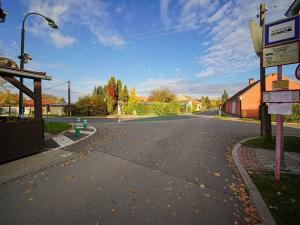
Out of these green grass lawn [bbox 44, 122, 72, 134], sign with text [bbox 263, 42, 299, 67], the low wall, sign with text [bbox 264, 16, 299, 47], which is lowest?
green grass lawn [bbox 44, 122, 72, 134]

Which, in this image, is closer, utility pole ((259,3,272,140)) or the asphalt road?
the asphalt road

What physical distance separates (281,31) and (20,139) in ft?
26.4

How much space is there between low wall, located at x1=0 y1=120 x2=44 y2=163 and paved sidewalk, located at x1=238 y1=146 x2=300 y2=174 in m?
7.08

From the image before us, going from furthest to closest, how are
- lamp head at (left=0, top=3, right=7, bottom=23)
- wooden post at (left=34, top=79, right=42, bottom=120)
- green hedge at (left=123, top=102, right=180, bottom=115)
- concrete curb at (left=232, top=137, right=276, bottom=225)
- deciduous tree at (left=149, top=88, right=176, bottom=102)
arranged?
deciduous tree at (left=149, top=88, right=176, bottom=102) → green hedge at (left=123, top=102, right=180, bottom=115) → lamp head at (left=0, top=3, right=7, bottom=23) → wooden post at (left=34, top=79, right=42, bottom=120) → concrete curb at (left=232, top=137, right=276, bottom=225)

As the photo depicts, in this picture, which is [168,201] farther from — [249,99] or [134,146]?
[249,99]

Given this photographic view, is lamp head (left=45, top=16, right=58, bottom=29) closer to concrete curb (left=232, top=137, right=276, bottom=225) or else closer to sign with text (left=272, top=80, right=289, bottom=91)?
sign with text (left=272, top=80, right=289, bottom=91)

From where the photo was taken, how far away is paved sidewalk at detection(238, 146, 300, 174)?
5.43 meters

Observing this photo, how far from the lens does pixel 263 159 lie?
6.24 meters

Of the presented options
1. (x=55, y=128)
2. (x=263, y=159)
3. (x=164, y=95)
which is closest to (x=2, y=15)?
(x=55, y=128)

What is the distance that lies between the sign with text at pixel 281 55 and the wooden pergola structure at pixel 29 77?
7.26 metres

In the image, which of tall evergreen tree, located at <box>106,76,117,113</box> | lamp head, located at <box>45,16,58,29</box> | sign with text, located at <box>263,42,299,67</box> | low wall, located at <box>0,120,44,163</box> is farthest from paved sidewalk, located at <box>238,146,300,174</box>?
tall evergreen tree, located at <box>106,76,117,113</box>

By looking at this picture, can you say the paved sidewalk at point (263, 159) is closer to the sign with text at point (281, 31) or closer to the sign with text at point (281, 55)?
the sign with text at point (281, 55)

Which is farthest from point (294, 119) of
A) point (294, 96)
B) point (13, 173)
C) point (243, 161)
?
point (13, 173)

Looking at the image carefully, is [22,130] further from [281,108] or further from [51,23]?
[281,108]
